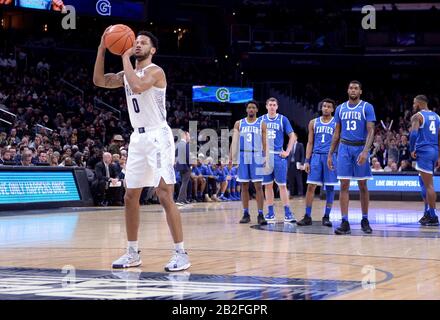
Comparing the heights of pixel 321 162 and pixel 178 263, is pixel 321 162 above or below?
above

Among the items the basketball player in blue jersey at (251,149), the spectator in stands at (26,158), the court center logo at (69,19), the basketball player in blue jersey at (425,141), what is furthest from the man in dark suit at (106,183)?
the court center logo at (69,19)

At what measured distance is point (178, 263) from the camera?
21.9 ft

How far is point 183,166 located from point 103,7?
15298 mm

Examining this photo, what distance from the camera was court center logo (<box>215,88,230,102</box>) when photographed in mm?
33656

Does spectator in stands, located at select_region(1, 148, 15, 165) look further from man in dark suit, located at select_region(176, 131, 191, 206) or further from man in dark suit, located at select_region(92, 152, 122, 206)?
man in dark suit, located at select_region(176, 131, 191, 206)

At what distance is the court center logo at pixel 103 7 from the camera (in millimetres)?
32625

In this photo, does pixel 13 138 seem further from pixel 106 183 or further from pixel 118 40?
pixel 118 40

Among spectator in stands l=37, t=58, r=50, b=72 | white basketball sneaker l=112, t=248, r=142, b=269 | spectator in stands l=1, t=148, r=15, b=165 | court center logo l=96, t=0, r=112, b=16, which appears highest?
court center logo l=96, t=0, r=112, b=16

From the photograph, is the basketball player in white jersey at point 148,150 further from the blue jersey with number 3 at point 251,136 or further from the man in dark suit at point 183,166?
the man in dark suit at point 183,166

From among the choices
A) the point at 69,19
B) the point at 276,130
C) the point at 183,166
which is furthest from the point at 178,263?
the point at 69,19

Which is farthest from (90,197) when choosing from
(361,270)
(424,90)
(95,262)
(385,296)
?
(424,90)

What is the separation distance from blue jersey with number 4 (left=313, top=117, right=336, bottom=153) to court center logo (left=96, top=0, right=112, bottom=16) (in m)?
22.0

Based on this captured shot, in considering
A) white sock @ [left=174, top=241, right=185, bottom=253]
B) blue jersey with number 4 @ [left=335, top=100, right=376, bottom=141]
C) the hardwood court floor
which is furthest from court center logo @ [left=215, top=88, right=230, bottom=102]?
white sock @ [left=174, top=241, right=185, bottom=253]
